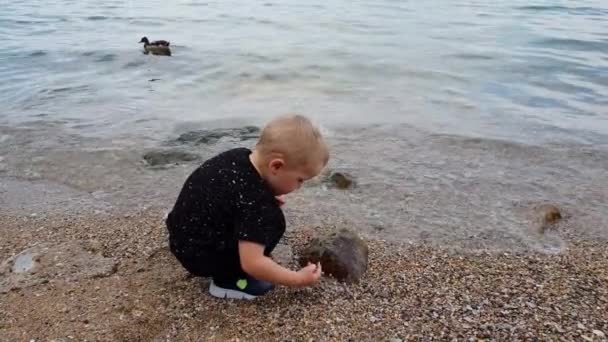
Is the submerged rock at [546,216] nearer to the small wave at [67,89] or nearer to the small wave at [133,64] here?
the small wave at [67,89]

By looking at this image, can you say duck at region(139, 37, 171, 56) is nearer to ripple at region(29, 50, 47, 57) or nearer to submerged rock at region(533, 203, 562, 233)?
ripple at region(29, 50, 47, 57)

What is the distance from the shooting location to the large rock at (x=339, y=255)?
2980 millimetres

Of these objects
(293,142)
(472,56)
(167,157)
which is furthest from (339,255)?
(472,56)

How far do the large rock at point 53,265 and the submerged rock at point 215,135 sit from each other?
2350 millimetres

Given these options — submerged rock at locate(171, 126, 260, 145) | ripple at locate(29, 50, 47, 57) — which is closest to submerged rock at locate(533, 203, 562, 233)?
submerged rock at locate(171, 126, 260, 145)

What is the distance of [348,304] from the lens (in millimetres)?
2766

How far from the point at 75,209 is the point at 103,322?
5.30ft

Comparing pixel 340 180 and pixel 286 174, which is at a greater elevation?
pixel 286 174

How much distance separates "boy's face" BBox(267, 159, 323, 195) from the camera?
99.9 inches

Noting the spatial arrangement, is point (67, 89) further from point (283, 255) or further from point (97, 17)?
point (97, 17)

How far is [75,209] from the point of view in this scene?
13.1ft

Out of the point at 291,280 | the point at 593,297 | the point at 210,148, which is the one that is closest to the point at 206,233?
the point at 291,280

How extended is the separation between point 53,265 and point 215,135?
9.29 feet

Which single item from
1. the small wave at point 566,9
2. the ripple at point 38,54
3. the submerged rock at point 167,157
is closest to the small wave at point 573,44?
the small wave at point 566,9
